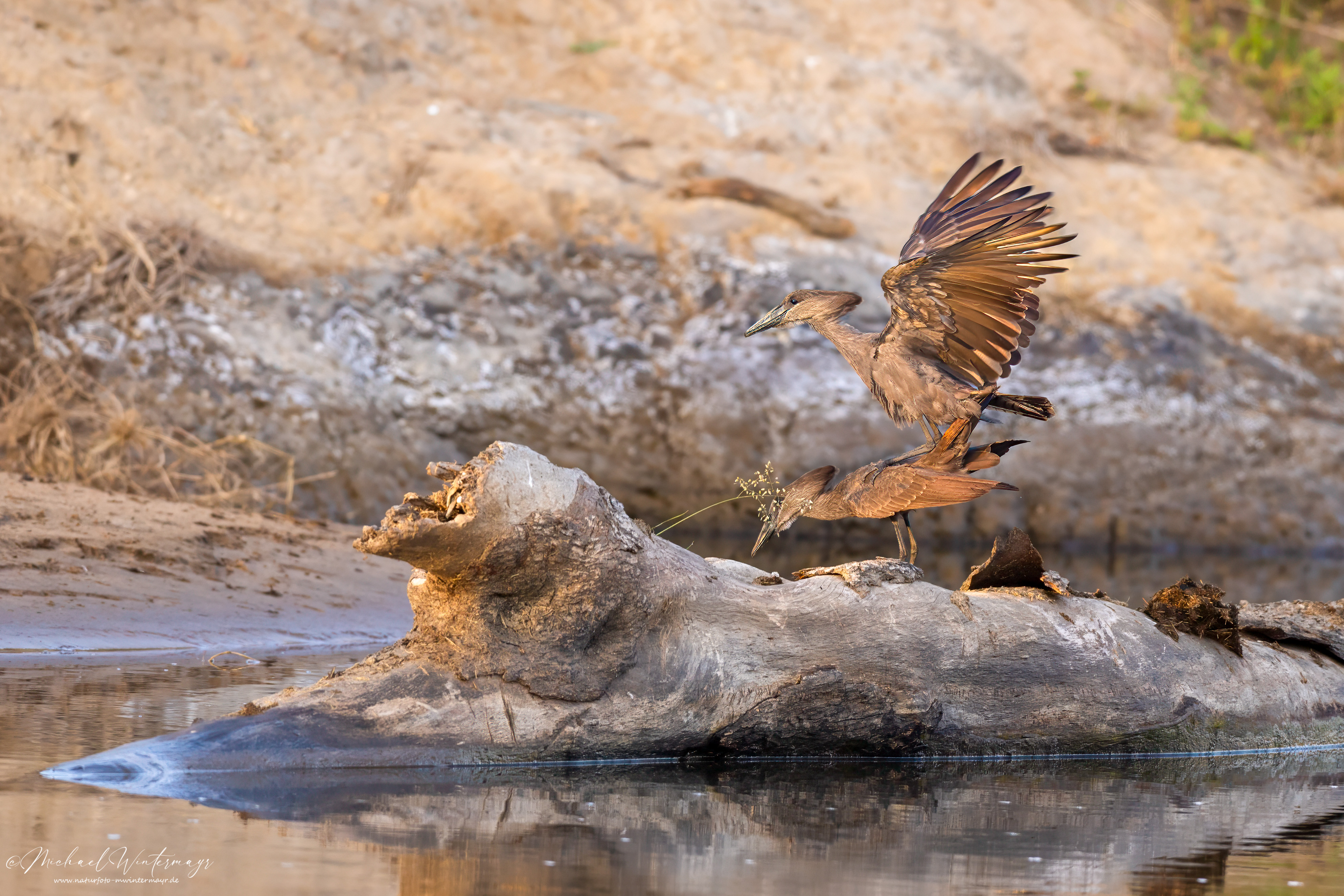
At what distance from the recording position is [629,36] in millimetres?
15359

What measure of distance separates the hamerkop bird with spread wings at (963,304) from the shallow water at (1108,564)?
382cm

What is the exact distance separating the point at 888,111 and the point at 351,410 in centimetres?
705

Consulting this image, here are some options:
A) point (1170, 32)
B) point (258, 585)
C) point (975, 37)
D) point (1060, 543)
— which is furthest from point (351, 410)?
point (1170, 32)

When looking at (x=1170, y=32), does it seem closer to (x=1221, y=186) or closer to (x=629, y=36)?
(x=1221, y=186)

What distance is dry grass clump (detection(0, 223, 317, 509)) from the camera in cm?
915

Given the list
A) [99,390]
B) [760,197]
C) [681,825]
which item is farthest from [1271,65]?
[681,825]

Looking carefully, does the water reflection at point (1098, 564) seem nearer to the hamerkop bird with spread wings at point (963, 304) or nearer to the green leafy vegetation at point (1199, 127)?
the hamerkop bird with spread wings at point (963, 304)

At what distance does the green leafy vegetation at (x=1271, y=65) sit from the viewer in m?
16.4

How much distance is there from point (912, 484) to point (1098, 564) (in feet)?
23.9

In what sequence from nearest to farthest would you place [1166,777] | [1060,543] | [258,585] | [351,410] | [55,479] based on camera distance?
[1166,777] < [258,585] < [55,479] < [351,410] < [1060,543]

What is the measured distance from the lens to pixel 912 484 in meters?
4.85

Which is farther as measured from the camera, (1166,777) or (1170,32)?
(1170,32)

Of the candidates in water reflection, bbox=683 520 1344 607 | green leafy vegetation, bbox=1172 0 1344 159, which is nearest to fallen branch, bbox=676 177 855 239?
water reflection, bbox=683 520 1344 607

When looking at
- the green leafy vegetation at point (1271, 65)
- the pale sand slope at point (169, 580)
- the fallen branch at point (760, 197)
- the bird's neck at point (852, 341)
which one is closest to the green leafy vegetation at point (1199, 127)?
the green leafy vegetation at point (1271, 65)
